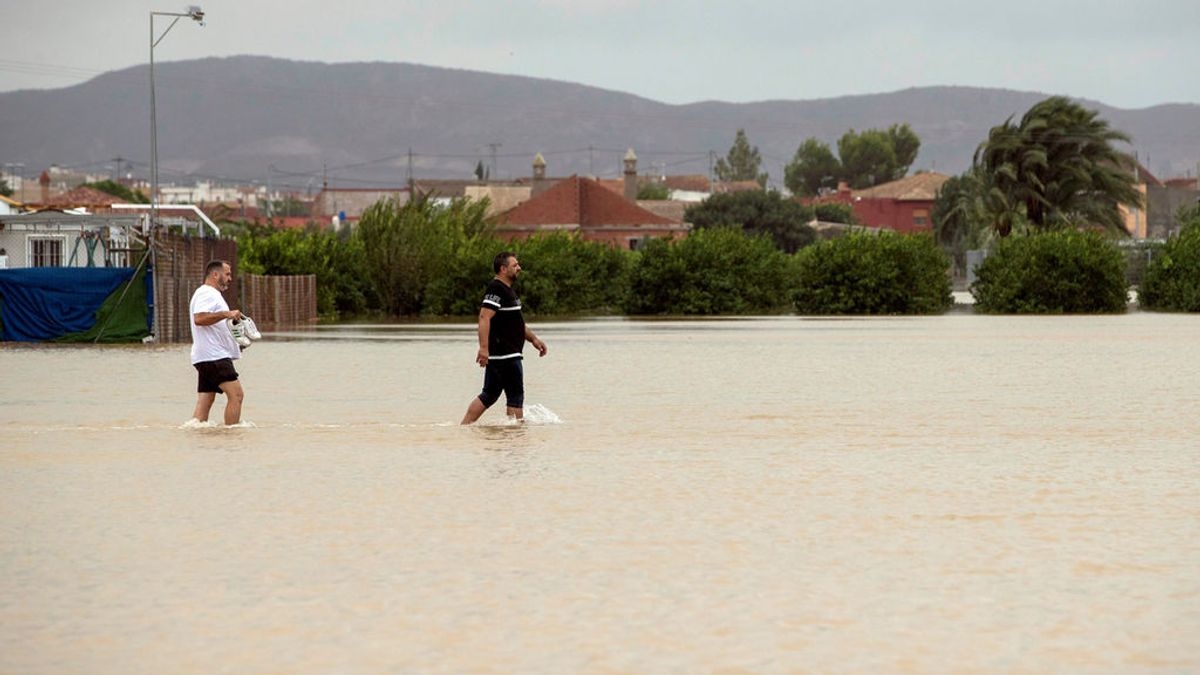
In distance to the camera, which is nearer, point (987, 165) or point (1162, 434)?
point (1162, 434)

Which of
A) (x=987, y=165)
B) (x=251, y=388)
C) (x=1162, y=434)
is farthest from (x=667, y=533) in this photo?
(x=987, y=165)

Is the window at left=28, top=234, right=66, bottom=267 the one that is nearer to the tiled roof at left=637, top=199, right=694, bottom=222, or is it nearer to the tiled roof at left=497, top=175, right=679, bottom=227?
the tiled roof at left=497, top=175, right=679, bottom=227

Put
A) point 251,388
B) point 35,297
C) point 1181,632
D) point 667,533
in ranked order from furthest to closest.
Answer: point 35,297, point 251,388, point 667,533, point 1181,632

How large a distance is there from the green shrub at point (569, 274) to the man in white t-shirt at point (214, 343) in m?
39.1

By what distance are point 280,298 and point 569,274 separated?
10.8m

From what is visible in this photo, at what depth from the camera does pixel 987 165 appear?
251 feet

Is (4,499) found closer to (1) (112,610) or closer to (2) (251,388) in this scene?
(1) (112,610)

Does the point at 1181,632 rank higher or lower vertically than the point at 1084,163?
lower

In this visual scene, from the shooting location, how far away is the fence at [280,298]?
1955 inches

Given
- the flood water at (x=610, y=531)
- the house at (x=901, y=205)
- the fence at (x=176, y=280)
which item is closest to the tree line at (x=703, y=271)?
the fence at (x=176, y=280)

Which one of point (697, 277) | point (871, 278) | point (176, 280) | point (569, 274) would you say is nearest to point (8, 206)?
point (569, 274)

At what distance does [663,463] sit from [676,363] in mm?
14927

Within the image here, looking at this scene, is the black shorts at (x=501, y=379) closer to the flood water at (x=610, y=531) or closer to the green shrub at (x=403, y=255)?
the flood water at (x=610, y=531)

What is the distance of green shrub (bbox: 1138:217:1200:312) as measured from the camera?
191ft
